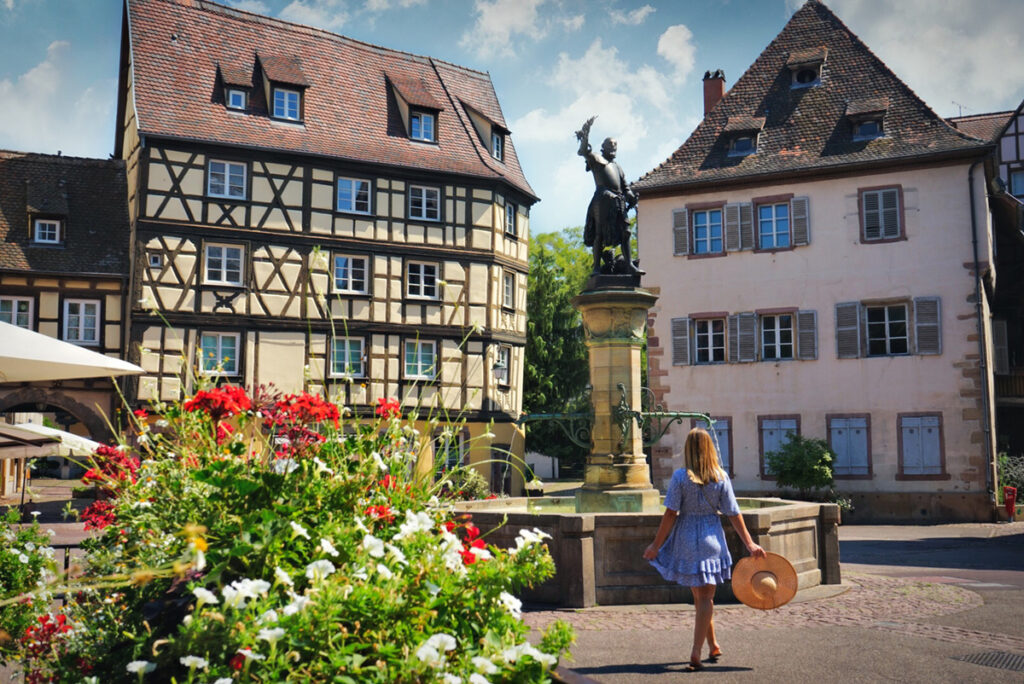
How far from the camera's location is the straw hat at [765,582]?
634cm

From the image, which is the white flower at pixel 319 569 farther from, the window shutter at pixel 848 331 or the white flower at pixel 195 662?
the window shutter at pixel 848 331

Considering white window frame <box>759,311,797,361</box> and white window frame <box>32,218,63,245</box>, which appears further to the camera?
white window frame <box>32,218,63,245</box>

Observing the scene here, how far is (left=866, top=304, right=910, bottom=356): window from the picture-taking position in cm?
2306

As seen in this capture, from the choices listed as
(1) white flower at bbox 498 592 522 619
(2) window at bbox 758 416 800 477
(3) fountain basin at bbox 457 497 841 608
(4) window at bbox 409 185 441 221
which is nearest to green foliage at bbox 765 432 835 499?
(2) window at bbox 758 416 800 477

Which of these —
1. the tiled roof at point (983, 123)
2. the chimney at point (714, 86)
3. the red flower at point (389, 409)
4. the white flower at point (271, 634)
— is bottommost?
the white flower at point (271, 634)

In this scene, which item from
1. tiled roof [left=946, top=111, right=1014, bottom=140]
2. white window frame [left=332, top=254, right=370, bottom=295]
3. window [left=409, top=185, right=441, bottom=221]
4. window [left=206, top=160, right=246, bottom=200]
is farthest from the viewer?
tiled roof [left=946, top=111, right=1014, bottom=140]

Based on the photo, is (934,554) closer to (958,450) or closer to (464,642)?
(958,450)

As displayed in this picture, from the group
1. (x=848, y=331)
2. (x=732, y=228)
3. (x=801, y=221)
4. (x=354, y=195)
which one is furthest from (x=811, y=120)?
(x=354, y=195)

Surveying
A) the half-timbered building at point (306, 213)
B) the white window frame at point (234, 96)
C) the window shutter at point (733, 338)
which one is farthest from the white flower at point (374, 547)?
the white window frame at point (234, 96)

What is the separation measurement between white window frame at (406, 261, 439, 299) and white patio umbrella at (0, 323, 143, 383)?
19.3m

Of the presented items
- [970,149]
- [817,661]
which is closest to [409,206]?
[970,149]

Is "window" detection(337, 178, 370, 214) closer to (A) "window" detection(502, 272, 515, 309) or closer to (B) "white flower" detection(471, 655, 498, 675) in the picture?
(A) "window" detection(502, 272, 515, 309)

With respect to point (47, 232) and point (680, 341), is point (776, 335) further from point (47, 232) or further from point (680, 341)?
point (47, 232)

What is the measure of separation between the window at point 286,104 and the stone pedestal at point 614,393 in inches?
690
